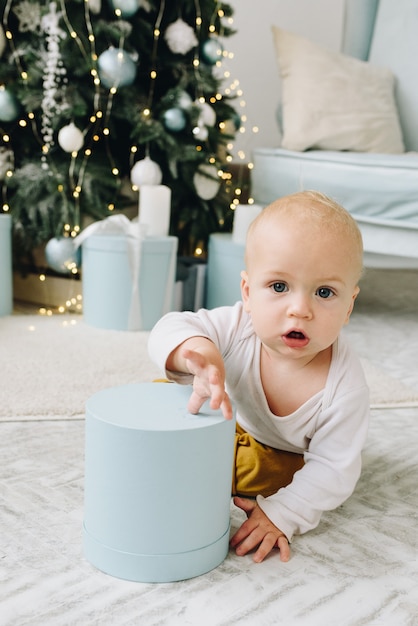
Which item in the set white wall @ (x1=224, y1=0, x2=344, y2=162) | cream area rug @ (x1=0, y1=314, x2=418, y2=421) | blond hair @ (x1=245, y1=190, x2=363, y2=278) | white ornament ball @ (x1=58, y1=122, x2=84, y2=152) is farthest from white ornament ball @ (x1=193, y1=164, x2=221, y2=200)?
blond hair @ (x1=245, y1=190, x2=363, y2=278)

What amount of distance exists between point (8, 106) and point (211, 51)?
57cm

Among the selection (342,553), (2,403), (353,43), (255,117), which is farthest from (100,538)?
(255,117)

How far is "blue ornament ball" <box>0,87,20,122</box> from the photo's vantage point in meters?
1.75

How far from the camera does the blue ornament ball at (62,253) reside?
5.90ft

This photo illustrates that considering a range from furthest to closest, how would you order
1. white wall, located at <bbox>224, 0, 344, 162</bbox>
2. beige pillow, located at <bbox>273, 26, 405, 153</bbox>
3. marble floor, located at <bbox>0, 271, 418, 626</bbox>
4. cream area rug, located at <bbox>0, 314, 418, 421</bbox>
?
white wall, located at <bbox>224, 0, 344, 162</bbox> → beige pillow, located at <bbox>273, 26, 405, 153</bbox> → cream area rug, located at <bbox>0, 314, 418, 421</bbox> → marble floor, located at <bbox>0, 271, 418, 626</bbox>

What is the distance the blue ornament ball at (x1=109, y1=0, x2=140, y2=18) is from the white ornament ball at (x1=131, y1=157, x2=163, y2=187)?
1.20 ft

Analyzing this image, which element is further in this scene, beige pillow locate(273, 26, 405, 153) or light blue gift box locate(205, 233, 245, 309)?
beige pillow locate(273, 26, 405, 153)

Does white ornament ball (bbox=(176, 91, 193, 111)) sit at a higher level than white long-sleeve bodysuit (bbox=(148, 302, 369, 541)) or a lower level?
higher

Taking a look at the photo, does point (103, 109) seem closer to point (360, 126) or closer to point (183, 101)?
point (183, 101)

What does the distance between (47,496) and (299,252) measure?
445 mm

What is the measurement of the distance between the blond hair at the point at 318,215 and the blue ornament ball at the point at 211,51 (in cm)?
125

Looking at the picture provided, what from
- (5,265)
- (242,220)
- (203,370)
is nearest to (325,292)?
(203,370)

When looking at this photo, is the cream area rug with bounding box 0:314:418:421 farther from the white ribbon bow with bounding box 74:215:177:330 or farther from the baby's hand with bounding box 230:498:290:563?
the baby's hand with bounding box 230:498:290:563

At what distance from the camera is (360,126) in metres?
2.08
